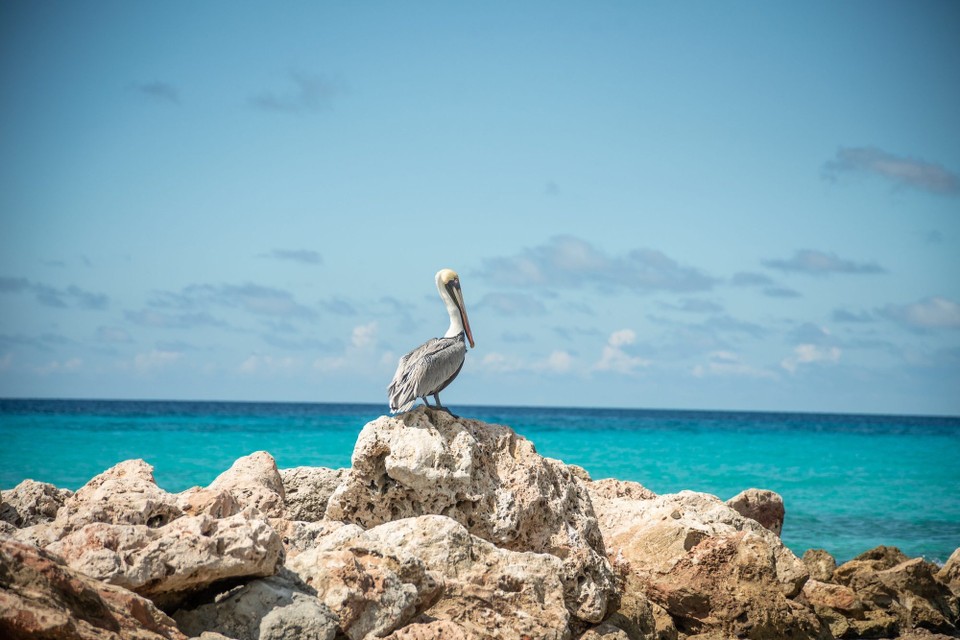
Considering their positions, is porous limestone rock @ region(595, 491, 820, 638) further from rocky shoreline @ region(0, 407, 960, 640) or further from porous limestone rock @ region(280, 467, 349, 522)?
porous limestone rock @ region(280, 467, 349, 522)

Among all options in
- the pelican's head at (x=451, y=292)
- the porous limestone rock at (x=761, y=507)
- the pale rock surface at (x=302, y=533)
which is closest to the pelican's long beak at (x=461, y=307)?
the pelican's head at (x=451, y=292)

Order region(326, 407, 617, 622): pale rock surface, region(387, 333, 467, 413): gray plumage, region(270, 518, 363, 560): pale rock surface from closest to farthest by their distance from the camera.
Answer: region(270, 518, 363, 560): pale rock surface, region(326, 407, 617, 622): pale rock surface, region(387, 333, 467, 413): gray plumage

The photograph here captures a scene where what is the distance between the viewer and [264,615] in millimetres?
5512

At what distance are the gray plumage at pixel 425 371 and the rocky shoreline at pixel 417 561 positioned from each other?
200mm

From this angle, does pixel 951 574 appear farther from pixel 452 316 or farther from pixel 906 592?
pixel 452 316

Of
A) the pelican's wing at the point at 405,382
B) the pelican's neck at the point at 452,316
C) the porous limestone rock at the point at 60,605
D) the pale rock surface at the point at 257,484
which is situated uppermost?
the pelican's neck at the point at 452,316

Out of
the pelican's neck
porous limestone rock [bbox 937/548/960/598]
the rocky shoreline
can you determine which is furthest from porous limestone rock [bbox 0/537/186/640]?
porous limestone rock [bbox 937/548/960/598]

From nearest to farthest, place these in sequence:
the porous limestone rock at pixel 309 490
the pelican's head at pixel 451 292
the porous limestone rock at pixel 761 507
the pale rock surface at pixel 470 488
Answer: the pale rock surface at pixel 470 488 < the pelican's head at pixel 451 292 < the porous limestone rock at pixel 309 490 < the porous limestone rock at pixel 761 507

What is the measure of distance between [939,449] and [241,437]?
3244 centimetres

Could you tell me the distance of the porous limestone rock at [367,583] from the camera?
571 centimetres

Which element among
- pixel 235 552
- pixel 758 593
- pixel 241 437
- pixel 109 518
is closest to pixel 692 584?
pixel 758 593

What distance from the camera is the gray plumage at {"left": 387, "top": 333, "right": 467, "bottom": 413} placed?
7.56m

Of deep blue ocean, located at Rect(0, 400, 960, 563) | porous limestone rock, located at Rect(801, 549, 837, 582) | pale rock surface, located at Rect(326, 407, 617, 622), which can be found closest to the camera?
pale rock surface, located at Rect(326, 407, 617, 622)

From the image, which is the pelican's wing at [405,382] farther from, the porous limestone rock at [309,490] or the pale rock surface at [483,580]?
the porous limestone rock at [309,490]
